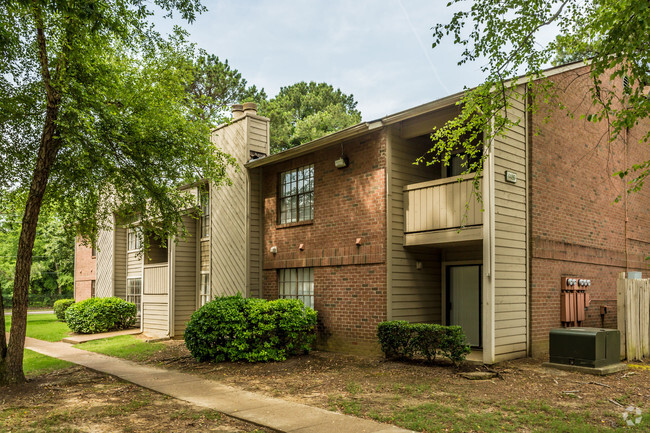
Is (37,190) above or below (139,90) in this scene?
below

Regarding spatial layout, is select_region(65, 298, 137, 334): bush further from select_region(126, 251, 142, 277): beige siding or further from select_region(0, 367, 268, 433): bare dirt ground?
select_region(0, 367, 268, 433): bare dirt ground

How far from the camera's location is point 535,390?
8.48 metres

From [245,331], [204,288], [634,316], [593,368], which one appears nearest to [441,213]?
[593,368]

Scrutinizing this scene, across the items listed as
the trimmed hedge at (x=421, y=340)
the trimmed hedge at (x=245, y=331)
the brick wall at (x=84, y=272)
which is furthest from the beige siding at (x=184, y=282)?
the brick wall at (x=84, y=272)

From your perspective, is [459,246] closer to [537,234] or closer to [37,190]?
[537,234]

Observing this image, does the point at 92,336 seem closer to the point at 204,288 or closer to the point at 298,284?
the point at 204,288

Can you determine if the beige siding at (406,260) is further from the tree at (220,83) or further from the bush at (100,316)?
the tree at (220,83)

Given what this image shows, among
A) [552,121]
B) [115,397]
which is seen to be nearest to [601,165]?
[552,121]

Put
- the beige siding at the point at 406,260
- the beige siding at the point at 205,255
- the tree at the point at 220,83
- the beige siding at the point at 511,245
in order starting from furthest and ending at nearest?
the tree at the point at 220,83
the beige siding at the point at 205,255
the beige siding at the point at 406,260
the beige siding at the point at 511,245

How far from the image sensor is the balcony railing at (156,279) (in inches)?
711

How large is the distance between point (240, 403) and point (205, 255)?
10.3m

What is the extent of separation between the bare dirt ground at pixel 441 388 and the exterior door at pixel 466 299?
6.37 ft

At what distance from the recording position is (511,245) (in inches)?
437

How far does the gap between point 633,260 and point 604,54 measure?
1046 centimetres
